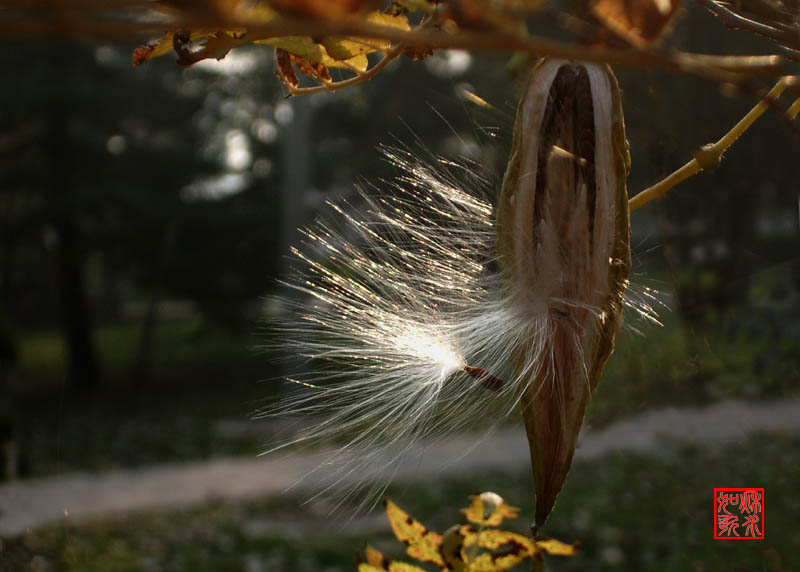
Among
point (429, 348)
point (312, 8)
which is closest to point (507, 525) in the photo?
point (429, 348)

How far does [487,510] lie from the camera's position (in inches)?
29.4

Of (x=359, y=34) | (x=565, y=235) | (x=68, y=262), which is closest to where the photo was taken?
(x=359, y=34)

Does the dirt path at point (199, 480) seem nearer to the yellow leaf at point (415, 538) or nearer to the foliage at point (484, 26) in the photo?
the yellow leaf at point (415, 538)

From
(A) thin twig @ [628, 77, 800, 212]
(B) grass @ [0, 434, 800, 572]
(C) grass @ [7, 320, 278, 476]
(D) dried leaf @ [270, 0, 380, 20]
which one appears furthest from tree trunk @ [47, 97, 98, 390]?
(D) dried leaf @ [270, 0, 380, 20]

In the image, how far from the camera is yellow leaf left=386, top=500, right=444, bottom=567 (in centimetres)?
75

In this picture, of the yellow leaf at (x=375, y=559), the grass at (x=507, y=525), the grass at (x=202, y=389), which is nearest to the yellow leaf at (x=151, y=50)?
the grass at (x=202, y=389)

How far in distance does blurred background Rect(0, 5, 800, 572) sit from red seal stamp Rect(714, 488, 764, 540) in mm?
65

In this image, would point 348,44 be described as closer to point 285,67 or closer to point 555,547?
point 285,67

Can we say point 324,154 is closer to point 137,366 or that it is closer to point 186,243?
point 186,243

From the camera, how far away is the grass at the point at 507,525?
3695mm

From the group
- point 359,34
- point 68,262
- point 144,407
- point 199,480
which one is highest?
point 359,34

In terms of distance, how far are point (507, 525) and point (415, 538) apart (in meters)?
3.68

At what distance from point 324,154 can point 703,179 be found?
1222 centimetres

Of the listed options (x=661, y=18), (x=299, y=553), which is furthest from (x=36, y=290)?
(x=661, y=18)
